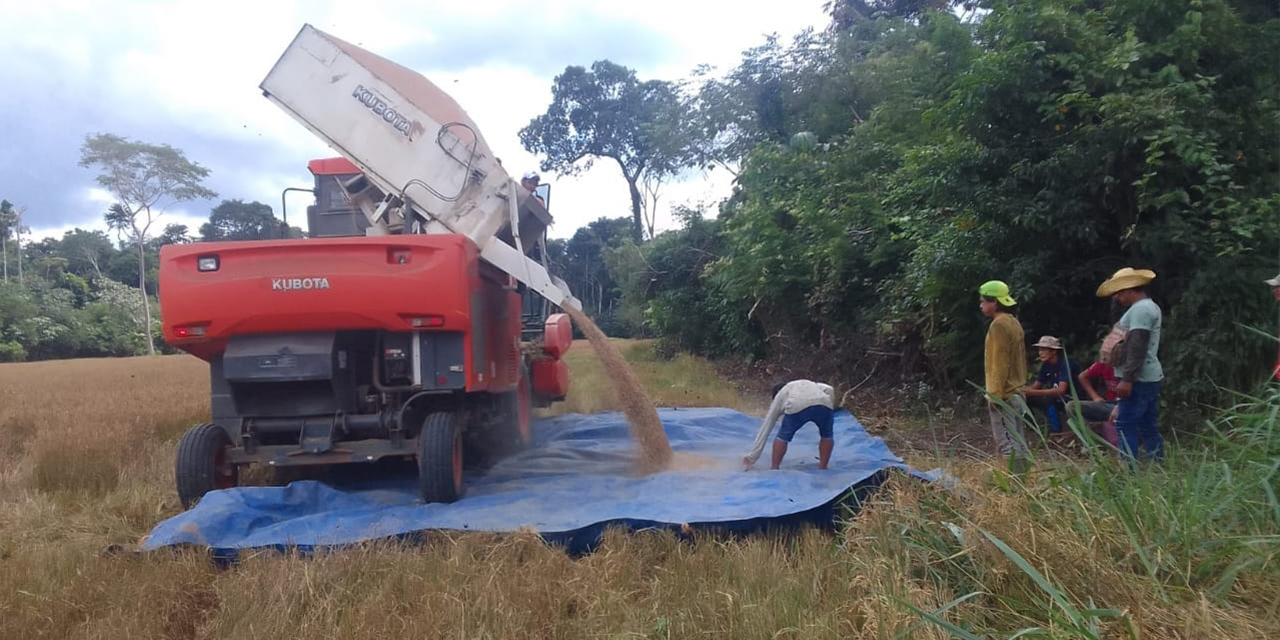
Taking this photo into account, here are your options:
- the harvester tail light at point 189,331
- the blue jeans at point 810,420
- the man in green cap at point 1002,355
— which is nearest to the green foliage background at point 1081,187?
the man in green cap at point 1002,355

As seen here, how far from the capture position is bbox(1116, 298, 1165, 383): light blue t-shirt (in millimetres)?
5152

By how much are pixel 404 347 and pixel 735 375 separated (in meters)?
10.7

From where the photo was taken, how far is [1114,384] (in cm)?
561

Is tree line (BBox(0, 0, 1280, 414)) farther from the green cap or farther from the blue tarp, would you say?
the blue tarp

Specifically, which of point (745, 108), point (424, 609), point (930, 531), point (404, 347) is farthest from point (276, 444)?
point (745, 108)

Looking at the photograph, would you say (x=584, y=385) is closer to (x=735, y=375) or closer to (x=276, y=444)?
(x=735, y=375)

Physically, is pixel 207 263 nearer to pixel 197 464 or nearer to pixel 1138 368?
pixel 197 464

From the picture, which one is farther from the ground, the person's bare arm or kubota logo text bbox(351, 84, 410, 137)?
kubota logo text bbox(351, 84, 410, 137)

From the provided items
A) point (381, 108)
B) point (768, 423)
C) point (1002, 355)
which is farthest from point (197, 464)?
point (1002, 355)

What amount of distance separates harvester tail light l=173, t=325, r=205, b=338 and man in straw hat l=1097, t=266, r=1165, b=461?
562 centimetres

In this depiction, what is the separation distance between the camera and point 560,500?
18.0 feet

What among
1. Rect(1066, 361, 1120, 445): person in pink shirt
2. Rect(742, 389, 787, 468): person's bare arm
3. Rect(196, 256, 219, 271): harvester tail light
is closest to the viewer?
Rect(196, 256, 219, 271): harvester tail light

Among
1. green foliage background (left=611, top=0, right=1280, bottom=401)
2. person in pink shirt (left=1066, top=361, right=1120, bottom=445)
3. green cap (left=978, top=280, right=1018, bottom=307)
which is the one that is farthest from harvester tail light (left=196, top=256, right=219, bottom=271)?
green foliage background (left=611, top=0, right=1280, bottom=401)

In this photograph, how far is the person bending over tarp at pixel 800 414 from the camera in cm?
614
